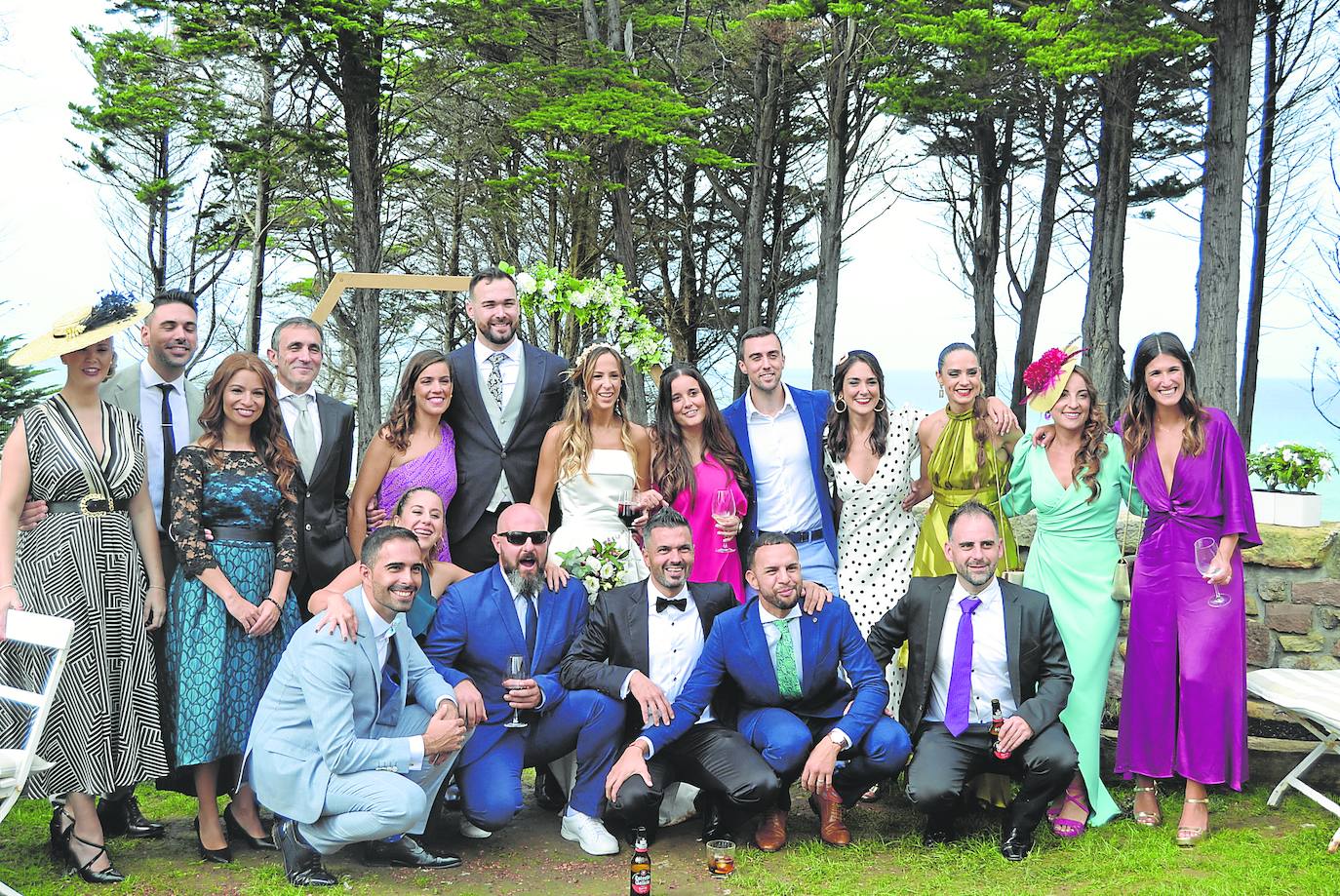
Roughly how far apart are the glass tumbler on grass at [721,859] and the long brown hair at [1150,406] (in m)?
2.34

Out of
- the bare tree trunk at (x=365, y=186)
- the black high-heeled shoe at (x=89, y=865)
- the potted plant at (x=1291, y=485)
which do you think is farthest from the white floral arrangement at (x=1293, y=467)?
the bare tree trunk at (x=365, y=186)

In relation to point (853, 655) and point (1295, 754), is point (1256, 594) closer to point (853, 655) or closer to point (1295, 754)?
point (1295, 754)

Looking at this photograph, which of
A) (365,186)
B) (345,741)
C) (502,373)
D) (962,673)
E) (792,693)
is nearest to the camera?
(345,741)

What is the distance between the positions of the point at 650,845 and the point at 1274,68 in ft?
54.6

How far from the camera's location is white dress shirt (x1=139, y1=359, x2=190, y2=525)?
15.8 ft

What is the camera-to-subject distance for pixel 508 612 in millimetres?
4828

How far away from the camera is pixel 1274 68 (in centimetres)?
1705

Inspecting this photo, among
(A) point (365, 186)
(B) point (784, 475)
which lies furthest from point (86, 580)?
(A) point (365, 186)

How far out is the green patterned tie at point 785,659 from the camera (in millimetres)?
4723

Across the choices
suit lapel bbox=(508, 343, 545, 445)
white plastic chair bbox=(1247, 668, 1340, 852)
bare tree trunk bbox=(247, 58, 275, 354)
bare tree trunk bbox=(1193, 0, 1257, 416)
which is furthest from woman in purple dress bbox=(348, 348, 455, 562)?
bare tree trunk bbox=(247, 58, 275, 354)

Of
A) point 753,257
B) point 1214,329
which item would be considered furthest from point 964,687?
point 753,257

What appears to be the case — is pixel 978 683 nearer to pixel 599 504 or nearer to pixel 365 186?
pixel 599 504

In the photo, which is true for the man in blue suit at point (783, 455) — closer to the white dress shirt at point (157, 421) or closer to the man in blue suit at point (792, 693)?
the man in blue suit at point (792, 693)

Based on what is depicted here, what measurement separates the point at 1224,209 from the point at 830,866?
36.2 ft
